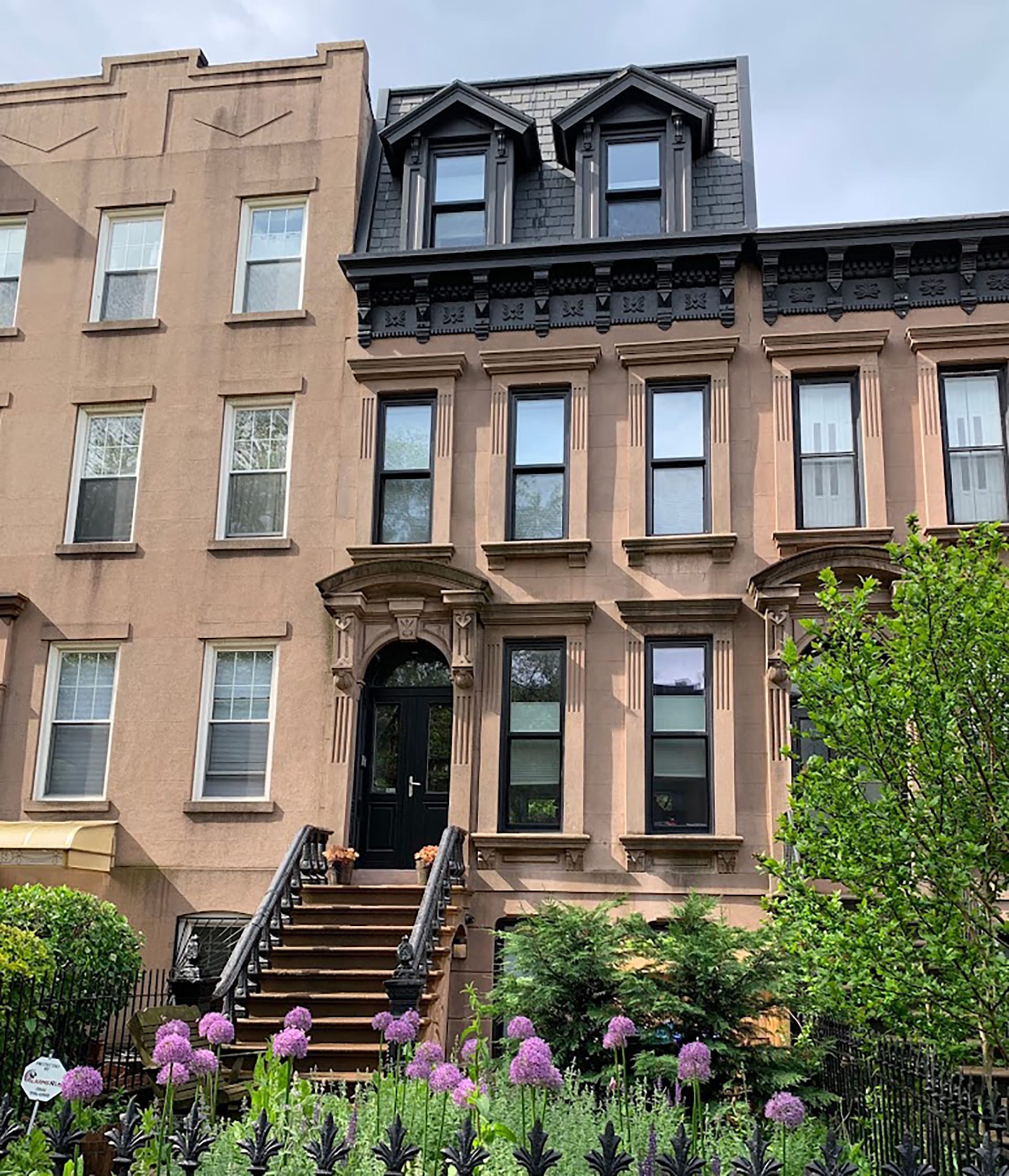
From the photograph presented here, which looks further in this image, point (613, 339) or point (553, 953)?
point (613, 339)

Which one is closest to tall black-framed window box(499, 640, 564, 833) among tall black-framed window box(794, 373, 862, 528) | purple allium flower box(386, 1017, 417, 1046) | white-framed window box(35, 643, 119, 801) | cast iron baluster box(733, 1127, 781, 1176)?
tall black-framed window box(794, 373, 862, 528)

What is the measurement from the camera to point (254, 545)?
17.0m

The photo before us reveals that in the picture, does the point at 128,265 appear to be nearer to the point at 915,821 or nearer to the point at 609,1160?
the point at 915,821

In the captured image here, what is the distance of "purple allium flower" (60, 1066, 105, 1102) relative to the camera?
6.23 metres

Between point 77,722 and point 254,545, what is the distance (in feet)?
11.2

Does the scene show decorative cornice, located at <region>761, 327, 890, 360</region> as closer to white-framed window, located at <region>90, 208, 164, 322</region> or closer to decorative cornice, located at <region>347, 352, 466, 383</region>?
decorative cornice, located at <region>347, 352, 466, 383</region>

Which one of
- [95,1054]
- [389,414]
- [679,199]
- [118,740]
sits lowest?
[95,1054]

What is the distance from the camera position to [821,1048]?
9.67m

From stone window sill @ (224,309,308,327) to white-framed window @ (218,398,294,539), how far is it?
1.14 meters

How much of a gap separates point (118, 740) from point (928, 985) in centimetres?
1203

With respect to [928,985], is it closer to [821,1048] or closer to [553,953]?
[821,1048]

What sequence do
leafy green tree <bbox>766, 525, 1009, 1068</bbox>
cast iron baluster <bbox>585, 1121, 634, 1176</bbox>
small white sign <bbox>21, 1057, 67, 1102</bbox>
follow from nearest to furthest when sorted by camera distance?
1. cast iron baluster <bbox>585, 1121, 634, 1176</bbox>
2. small white sign <bbox>21, 1057, 67, 1102</bbox>
3. leafy green tree <bbox>766, 525, 1009, 1068</bbox>

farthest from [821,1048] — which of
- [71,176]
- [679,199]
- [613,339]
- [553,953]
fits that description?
[71,176]

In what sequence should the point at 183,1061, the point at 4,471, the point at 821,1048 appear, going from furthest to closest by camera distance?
1. the point at 4,471
2. the point at 821,1048
3. the point at 183,1061
